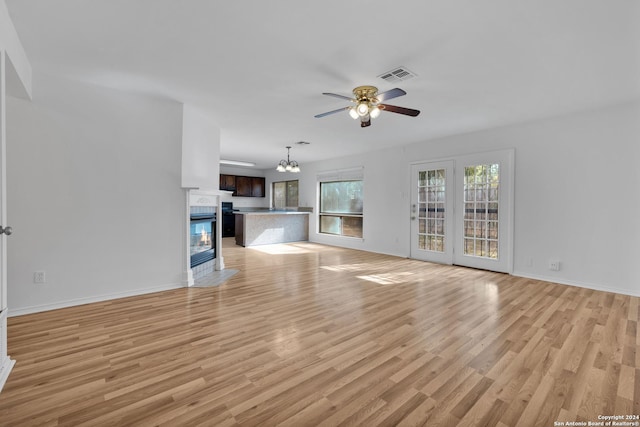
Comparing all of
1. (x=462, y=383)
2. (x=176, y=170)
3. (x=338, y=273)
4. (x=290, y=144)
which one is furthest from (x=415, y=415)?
(x=290, y=144)

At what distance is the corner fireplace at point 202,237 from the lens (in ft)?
14.2

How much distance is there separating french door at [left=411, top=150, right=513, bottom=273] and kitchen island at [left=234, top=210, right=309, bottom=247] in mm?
3731

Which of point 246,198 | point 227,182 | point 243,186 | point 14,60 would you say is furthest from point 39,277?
point 246,198

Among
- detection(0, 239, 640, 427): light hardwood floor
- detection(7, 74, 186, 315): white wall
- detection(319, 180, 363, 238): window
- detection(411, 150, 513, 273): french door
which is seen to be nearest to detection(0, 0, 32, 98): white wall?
detection(7, 74, 186, 315): white wall

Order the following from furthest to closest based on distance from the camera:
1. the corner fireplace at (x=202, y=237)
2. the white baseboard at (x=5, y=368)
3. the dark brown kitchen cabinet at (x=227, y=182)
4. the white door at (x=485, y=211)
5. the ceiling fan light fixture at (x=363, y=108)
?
the dark brown kitchen cabinet at (x=227, y=182)
the white door at (x=485, y=211)
the corner fireplace at (x=202, y=237)
the ceiling fan light fixture at (x=363, y=108)
the white baseboard at (x=5, y=368)

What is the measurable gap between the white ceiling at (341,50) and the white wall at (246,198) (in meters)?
6.26

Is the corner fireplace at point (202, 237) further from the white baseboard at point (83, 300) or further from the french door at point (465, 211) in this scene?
the french door at point (465, 211)

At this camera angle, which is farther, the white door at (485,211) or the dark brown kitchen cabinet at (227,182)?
the dark brown kitchen cabinet at (227,182)

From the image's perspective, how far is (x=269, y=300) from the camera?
3.53 m

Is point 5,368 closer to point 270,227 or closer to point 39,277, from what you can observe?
point 39,277

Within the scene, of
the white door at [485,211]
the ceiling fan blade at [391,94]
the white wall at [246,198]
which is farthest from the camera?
the white wall at [246,198]

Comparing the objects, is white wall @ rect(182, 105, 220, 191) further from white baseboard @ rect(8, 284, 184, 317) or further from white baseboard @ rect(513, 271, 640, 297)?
white baseboard @ rect(513, 271, 640, 297)

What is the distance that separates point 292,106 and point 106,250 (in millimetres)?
2857

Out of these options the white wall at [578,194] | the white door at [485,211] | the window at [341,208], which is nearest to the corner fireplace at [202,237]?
→ the window at [341,208]
